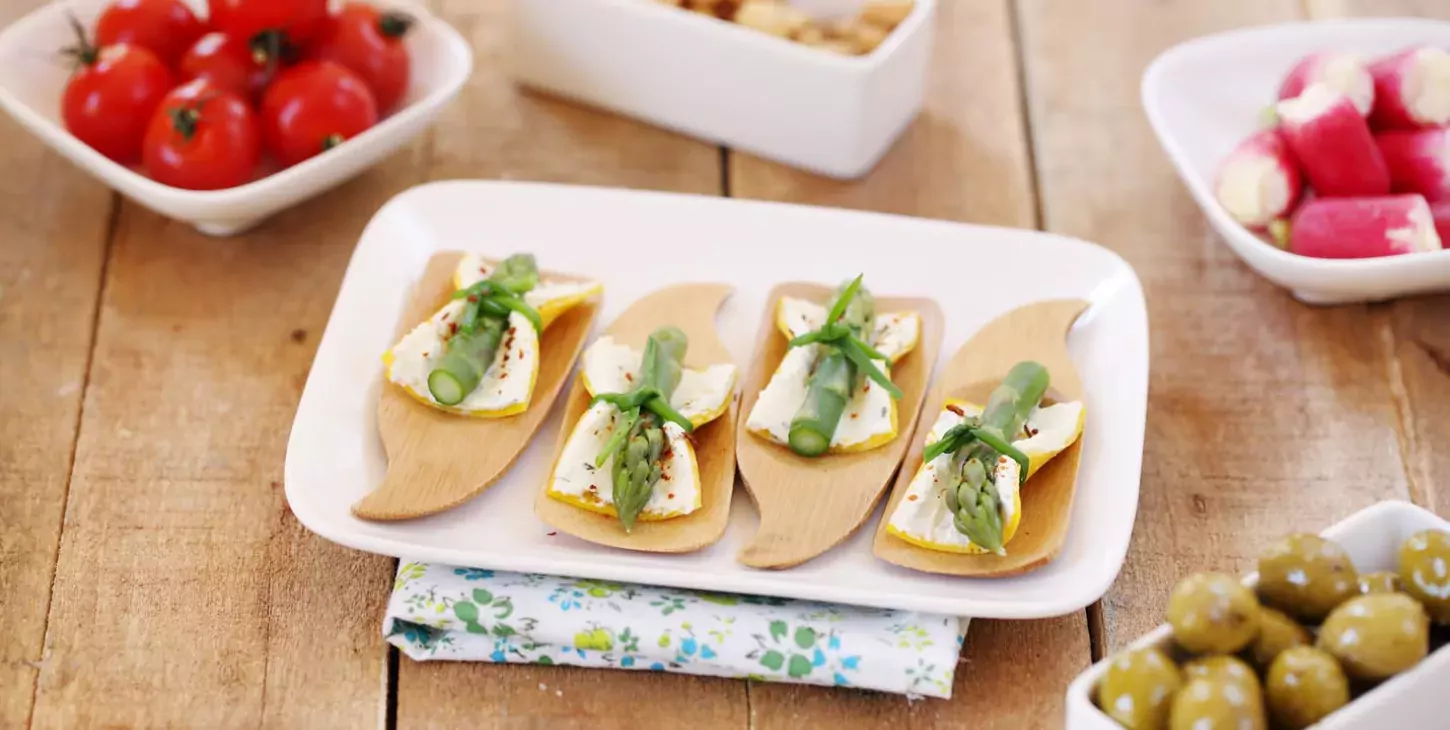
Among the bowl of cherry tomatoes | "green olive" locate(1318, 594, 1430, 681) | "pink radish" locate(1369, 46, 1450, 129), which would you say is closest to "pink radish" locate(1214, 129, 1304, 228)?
"pink radish" locate(1369, 46, 1450, 129)

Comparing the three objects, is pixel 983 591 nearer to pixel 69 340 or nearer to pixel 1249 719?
pixel 1249 719

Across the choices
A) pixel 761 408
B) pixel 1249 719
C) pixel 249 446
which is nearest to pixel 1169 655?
pixel 1249 719

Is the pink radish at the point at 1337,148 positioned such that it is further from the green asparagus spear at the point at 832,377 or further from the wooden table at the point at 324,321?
the green asparagus spear at the point at 832,377

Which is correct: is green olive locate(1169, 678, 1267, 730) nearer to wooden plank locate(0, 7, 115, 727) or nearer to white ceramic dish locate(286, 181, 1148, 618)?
white ceramic dish locate(286, 181, 1148, 618)

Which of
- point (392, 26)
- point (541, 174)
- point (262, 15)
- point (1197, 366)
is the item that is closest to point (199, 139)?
point (262, 15)

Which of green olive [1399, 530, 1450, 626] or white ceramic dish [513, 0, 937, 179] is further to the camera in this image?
white ceramic dish [513, 0, 937, 179]
